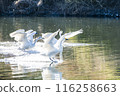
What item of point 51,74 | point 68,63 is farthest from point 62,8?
point 51,74

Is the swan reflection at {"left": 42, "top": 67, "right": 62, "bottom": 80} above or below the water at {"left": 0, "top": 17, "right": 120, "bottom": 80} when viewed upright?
below

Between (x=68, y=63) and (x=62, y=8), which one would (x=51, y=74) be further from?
(x=62, y=8)

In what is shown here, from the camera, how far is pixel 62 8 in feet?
165

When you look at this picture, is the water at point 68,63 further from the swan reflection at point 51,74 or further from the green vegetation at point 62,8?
the green vegetation at point 62,8

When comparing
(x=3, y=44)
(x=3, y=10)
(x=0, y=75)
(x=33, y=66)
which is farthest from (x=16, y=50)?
(x=3, y=10)

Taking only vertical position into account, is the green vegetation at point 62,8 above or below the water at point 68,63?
above

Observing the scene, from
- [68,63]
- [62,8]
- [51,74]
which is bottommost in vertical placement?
[51,74]

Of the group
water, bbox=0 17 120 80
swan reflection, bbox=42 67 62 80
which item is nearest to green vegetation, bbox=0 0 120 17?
water, bbox=0 17 120 80

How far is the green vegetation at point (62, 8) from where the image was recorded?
48969 millimetres

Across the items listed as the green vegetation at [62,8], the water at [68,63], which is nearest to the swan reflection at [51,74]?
the water at [68,63]

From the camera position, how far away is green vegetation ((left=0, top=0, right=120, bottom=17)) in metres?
49.0

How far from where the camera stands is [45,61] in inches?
629

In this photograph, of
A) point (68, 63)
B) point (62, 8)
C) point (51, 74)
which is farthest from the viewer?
point (62, 8)

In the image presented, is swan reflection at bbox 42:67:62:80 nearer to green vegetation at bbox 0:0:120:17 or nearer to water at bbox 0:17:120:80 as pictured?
water at bbox 0:17:120:80
